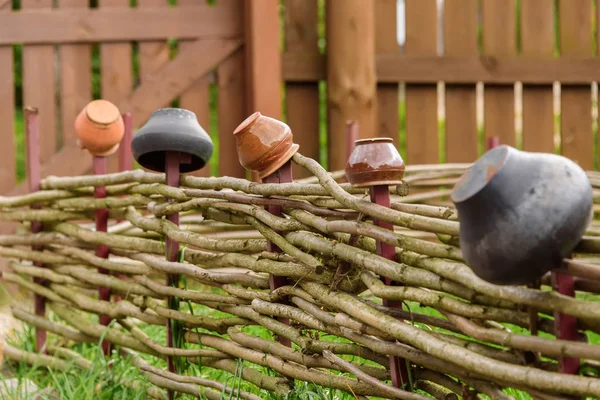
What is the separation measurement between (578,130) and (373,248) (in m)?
3.47

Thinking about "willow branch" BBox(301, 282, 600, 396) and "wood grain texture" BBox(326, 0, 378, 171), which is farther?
"wood grain texture" BBox(326, 0, 378, 171)

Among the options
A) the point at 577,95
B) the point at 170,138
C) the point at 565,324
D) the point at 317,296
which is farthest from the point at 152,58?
the point at 565,324

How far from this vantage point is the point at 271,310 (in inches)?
68.1

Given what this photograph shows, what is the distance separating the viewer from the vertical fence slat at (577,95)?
15.1 feet

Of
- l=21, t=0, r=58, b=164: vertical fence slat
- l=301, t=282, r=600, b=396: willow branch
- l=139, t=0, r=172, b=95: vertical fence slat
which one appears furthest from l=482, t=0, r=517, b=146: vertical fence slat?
l=301, t=282, r=600, b=396: willow branch

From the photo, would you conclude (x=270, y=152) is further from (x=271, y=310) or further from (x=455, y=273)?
(x=455, y=273)

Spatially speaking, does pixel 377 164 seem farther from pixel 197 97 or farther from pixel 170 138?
pixel 197 97

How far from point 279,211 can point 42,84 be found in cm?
279

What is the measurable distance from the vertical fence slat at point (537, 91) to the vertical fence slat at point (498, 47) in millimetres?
74

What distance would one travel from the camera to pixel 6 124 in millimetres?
4141

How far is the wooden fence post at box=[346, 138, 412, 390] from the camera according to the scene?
1434 mm

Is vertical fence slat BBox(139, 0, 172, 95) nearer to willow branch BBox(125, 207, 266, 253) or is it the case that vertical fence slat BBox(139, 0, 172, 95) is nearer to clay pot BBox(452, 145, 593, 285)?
willow branch BBox(125, 207, 266, 253)

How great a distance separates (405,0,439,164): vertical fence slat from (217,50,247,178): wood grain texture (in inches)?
36.9

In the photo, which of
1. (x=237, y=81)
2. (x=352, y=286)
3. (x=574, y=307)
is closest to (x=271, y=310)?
(x=352, y=286)
